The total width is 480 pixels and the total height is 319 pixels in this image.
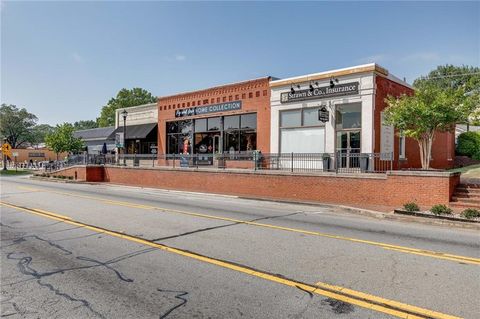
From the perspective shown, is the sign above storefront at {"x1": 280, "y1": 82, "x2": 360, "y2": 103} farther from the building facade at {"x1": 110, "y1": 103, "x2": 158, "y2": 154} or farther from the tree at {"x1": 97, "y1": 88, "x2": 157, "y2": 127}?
the tree at {"x1": 97, "y1": 88, "x2": 157, "y2": 127}

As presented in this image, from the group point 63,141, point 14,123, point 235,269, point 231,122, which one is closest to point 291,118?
point 231,122

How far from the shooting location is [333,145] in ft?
64.5

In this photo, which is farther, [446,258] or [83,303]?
[446,258]

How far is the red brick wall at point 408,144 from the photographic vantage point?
61.2 ft

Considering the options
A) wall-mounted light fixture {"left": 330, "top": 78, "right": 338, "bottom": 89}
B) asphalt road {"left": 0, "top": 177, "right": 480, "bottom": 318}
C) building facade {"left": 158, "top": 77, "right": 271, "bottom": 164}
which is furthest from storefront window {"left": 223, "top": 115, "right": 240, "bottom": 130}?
asphalt road {"left": 0, "top": 177, "right": 480, "bottom": 318}

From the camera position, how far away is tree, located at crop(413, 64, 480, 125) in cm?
1473

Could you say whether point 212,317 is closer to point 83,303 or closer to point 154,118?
point 83,303

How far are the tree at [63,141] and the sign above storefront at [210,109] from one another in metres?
23.6

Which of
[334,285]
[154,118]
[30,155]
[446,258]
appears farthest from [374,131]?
[30,155]

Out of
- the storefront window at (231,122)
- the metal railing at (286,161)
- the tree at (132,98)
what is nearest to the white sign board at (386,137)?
the metal railing at (286,161)

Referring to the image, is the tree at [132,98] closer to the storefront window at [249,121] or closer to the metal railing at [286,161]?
the metal railing at [286,161]

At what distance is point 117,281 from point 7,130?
4261 inches

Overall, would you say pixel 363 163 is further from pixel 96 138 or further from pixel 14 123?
pixel 14 123

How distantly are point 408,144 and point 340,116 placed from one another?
550 centimetres
